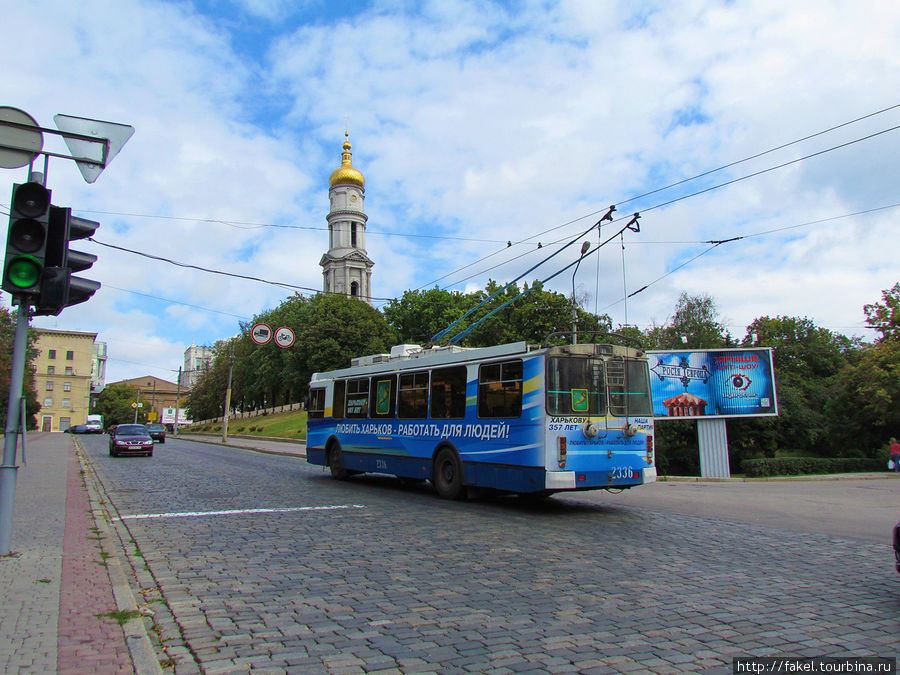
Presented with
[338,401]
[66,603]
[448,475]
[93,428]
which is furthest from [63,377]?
[66,603]

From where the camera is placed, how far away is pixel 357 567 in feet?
23.4

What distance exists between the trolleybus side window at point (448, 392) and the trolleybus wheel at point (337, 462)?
4.87 m

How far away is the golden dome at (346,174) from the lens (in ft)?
335

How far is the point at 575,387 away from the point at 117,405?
144m

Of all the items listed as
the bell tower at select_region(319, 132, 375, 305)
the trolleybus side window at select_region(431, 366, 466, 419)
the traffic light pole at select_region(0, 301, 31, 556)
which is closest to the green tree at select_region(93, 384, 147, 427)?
the bell tower at select_region(319, 132, 375, 305)

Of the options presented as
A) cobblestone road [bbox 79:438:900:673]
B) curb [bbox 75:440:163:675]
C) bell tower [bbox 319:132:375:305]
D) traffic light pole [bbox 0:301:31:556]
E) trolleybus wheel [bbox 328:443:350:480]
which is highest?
bell tower [bbox 319:132:375:305]

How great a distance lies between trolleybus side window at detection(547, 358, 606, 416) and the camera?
11.3 m

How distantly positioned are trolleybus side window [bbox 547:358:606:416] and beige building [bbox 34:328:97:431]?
107363mm

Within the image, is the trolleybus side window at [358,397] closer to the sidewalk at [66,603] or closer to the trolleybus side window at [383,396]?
the trolleybus side window at [383,396]

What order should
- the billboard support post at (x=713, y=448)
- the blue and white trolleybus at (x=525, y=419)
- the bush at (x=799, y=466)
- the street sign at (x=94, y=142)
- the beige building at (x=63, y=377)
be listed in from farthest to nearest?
the beige building at (x=63, y=377) < the billboard support post at (x=713, y=448) < the bush at (x=799, y=466) < the blue and white trolleybus at (x=525, y=419) < the street sign at (x=94, y=142)

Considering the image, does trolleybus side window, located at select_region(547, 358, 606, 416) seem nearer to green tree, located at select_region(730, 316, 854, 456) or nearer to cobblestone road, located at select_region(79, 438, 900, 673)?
cobblestone road, located at select_region(79, 438, 900, 673)

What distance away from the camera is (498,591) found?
6156 mm

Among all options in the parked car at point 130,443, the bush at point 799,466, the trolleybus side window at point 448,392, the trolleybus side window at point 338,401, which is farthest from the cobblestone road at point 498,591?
the parked car at point 130,443

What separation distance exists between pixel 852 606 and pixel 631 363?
6.93m
